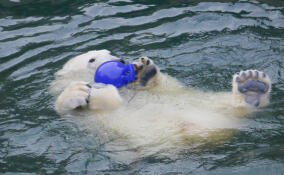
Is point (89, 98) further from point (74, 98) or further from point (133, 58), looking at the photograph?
point (133, 58)

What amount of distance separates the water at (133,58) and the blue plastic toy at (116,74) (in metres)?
0.54

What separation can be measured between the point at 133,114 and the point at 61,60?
1837mm

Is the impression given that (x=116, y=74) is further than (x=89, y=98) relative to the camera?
Yes

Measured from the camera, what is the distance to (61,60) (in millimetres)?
5855

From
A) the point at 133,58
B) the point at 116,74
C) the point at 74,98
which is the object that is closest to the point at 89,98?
the point at 74,98

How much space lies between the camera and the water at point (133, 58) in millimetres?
3668

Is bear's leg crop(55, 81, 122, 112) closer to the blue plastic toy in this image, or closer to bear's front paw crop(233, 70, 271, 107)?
the blue plastic toy

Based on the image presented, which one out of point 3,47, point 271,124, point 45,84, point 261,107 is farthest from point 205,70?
point 3,47

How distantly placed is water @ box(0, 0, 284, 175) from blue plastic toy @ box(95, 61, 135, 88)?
1.78 ft

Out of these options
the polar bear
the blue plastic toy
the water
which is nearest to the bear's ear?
the polar bear

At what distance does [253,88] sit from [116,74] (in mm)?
1365

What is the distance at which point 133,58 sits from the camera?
18.7 ft

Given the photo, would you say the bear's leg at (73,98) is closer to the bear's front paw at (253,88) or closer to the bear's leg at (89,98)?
Answer: the bear's leg at (89,98)

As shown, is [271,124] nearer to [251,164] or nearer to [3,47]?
[251,164]
